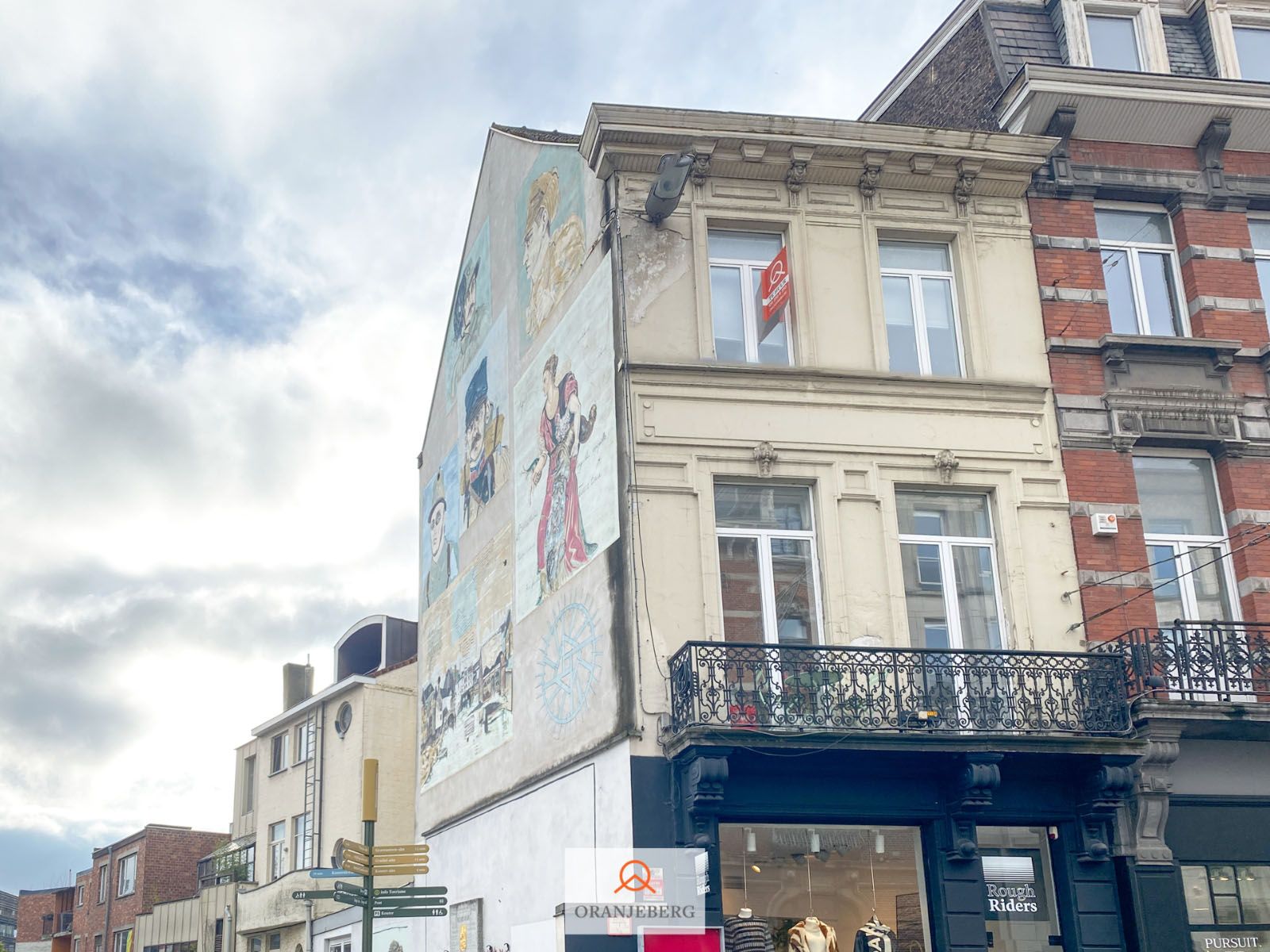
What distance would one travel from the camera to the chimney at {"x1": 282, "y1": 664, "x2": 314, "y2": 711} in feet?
148

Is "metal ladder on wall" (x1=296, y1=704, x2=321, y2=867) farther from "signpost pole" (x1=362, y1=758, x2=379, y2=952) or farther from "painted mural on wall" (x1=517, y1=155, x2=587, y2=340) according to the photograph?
"signpost pole" (x1=362, y1=758, x2=379, y2=952)

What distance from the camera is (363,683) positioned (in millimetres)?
34531

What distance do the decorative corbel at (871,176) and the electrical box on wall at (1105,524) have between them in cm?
543

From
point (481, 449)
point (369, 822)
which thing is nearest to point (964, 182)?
point (481, 449)

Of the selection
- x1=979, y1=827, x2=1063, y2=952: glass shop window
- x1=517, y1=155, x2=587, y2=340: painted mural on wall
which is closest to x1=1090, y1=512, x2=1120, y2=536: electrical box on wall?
x1=979, y1=827, x2=1063, y2=952: glass shop window

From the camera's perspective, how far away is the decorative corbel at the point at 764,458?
1773 cm

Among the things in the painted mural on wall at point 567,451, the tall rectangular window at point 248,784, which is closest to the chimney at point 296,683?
the tall rectangular window at point 248,784

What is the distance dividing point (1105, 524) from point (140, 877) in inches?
1890

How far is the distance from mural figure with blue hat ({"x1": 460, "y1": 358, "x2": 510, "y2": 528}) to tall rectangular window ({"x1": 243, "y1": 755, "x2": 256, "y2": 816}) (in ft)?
79.1

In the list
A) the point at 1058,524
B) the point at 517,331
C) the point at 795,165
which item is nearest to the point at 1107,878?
the point at 1058,524

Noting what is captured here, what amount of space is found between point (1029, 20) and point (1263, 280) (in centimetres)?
576

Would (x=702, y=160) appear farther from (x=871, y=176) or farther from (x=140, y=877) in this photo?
(x=140, y=877)

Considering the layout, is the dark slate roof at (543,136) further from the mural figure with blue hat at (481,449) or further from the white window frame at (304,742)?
the white window frame at (304,742)

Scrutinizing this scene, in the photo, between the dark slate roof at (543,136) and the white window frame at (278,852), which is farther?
the white window frame at (278,852)
